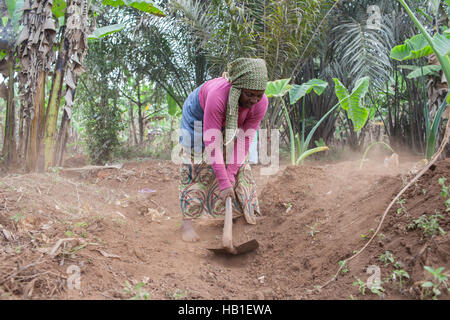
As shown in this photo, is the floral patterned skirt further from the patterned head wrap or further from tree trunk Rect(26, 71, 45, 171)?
tree trunk Rect(26, 71, 45, 171)

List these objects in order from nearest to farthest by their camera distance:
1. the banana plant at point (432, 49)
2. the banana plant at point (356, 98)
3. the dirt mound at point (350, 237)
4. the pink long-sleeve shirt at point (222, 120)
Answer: the dirt mound at point (350, 237) < the banana plant at point (432, 49) < the pink long-sleeve shirt at point (222, 120) < the banana plant at point (356, 98)

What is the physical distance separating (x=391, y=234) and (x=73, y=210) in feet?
7.18

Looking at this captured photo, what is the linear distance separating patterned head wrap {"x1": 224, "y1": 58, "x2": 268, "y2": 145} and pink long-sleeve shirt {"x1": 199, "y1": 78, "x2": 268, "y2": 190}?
63 millimetres

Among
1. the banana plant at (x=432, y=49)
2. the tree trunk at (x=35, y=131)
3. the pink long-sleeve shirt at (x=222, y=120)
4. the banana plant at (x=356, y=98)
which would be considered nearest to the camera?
the banana plant at (x=432, y=49)

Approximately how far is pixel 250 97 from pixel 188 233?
3.93 feet

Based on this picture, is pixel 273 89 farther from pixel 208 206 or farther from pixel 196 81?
pixel 196 81

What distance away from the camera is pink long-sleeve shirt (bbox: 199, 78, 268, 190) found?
2.15 m

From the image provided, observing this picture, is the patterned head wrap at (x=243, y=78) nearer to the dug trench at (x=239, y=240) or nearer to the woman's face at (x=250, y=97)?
the woman's face at (x=250, y=97)

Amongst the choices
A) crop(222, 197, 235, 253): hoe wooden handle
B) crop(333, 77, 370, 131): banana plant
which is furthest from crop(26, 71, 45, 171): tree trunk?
crop(333, 77, 370, 131): banana plant

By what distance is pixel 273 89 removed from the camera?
12.2ft

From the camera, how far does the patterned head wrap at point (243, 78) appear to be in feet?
6.60

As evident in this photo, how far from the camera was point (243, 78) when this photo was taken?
2027mm

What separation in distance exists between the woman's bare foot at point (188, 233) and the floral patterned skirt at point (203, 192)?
0.06m

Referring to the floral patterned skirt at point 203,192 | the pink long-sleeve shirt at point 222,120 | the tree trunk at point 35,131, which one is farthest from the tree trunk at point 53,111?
the pink long-sleeve shirt at point 222,120
